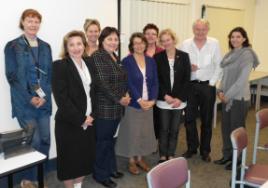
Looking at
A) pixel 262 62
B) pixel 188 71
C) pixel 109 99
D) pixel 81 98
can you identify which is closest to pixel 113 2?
pixel 188 71

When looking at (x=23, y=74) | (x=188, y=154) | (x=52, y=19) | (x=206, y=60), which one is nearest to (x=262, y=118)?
(x=206, y=60)

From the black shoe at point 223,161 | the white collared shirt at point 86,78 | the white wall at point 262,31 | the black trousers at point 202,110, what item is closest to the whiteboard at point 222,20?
the white wall at point 262,31

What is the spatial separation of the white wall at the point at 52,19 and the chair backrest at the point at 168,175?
5.84 ft

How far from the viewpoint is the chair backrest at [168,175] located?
1633mm

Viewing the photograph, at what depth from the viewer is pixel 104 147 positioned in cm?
295

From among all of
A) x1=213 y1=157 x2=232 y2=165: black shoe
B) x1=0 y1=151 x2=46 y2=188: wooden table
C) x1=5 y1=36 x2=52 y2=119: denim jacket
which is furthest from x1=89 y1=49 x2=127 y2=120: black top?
x1=213 y1=157 x2=232 y2=165: black shoe

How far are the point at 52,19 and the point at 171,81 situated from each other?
1335 mm

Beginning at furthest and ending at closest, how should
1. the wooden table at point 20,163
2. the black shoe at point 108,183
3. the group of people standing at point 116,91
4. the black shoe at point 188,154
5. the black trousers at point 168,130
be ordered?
the black shoe at point 188,154
the black trousers at point 168,130
the black shoe at point 108,183
the group of people standing at point 116,91
the wooden table at point 20,163

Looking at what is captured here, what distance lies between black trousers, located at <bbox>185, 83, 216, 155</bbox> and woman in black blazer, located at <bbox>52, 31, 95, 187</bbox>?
138 cm

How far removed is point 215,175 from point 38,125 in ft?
6.08

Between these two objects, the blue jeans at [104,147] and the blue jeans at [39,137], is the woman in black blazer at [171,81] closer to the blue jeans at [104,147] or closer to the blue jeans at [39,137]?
the blue jeans at [104,147]

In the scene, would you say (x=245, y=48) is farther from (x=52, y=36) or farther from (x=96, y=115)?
(x=52, y=36)

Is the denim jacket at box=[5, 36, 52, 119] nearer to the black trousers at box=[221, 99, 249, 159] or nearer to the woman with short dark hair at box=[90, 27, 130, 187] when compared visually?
the woman with short dark hair at box=[90, 27, 130, 187]

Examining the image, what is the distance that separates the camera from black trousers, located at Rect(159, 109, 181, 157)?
11.0ft
